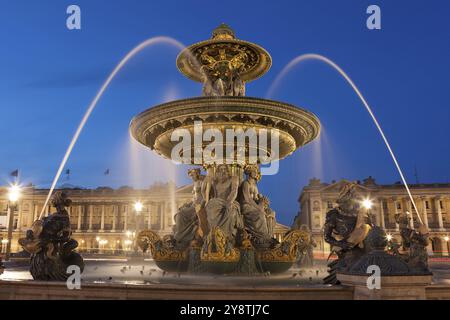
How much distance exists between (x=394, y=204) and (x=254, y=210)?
78342mm

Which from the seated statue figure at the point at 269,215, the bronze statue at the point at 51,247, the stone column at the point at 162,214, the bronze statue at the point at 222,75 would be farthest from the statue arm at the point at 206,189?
the stone column at the point at 162,214

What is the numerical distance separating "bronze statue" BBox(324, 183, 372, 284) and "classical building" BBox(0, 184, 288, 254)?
76.2 meters

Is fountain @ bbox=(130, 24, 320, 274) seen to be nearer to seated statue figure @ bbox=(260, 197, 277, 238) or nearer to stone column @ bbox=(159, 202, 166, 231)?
seated statue figure @ bbox=(260, 197, 277, 238)

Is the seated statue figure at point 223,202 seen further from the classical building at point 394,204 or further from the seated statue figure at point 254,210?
the classical building at point 394,204

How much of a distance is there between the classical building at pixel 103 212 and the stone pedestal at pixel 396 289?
77.7 m

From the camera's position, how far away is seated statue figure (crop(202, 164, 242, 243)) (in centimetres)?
820

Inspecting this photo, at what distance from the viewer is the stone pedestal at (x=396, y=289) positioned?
161 inches

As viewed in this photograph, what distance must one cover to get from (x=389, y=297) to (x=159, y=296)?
7.62ft

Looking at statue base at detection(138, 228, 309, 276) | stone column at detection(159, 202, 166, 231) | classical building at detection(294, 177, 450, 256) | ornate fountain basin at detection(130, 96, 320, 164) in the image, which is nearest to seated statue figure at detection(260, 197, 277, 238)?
statue base at detection(138, 228, 309, 276)

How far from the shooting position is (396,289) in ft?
13.6
